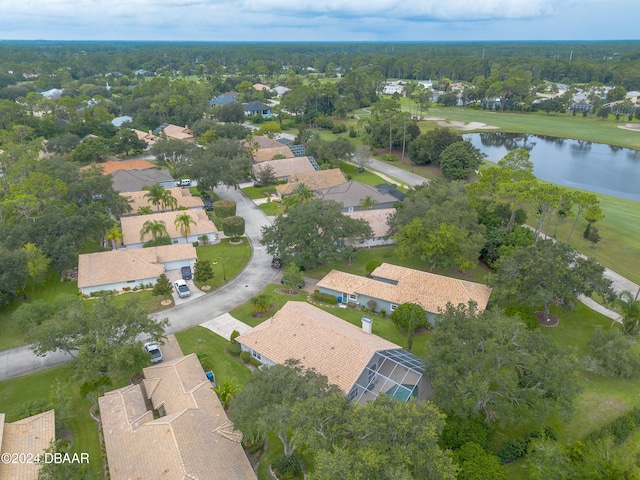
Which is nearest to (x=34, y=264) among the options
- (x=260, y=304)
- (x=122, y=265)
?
(x=122, y=265)

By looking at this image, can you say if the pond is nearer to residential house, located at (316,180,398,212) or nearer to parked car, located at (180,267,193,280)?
residential house, located at (316,180,398,212)

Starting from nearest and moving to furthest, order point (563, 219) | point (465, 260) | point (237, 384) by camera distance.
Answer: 1. point (237, 384)
2. point (465, 260)
3. point (563, 219)

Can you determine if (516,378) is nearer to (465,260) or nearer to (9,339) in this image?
(465,260)

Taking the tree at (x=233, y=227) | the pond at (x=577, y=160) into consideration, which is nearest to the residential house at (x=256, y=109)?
the pond at (x=577, y=160)

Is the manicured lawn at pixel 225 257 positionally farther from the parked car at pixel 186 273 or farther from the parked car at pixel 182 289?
the parked car at pixel 182 289

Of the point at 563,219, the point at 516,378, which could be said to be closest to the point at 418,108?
the point at 563,219

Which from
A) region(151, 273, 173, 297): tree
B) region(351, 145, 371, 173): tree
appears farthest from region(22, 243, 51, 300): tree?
region(351, 145, 371, 173): tree
